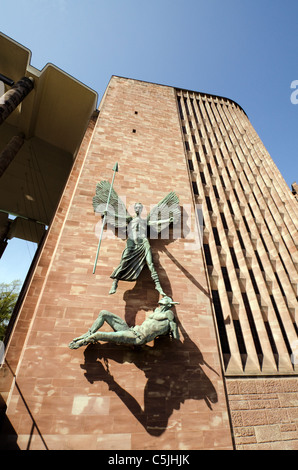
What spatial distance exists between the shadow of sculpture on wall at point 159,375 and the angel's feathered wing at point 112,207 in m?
3.95

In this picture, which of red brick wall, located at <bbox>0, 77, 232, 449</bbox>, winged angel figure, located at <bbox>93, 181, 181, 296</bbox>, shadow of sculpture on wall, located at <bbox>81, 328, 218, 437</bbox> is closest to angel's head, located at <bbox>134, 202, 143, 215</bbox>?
winged angel figure, located at <bbox>93, 181, 181, 296</bbox>

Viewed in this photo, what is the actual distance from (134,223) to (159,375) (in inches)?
176

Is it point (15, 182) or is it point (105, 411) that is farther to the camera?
point (15, 182)

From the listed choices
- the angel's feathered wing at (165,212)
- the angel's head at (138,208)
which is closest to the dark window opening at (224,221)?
the angel's feathered wing at (165,212)

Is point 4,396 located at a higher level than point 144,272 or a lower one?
lower

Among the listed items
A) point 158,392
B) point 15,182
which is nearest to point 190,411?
point 158,392

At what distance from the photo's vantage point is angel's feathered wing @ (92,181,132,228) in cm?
783

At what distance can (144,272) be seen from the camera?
23.1ft

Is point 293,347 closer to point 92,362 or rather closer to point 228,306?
point 228,306

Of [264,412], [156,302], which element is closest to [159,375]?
[156,302]

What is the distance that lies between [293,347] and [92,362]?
622 cm

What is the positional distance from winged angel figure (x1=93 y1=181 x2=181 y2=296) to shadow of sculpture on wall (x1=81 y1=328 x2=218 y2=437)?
4.82ft
